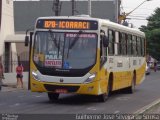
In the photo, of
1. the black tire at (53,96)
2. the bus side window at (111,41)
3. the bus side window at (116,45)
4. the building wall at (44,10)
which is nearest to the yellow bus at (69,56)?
the bus side window at (111,41)

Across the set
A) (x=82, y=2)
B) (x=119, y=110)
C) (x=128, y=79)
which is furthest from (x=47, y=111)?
(x=82, y=2)

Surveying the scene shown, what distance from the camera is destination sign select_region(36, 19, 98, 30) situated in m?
20.4

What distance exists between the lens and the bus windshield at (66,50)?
20078 mm

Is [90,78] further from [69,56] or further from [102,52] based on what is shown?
[102,52]

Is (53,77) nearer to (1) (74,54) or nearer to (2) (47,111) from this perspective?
(1) (74,54)

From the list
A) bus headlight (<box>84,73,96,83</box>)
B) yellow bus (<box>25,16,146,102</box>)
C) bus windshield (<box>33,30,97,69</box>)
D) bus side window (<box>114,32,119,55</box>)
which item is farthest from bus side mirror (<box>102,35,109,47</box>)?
bus side window (<box>114,32,119,55</box>)

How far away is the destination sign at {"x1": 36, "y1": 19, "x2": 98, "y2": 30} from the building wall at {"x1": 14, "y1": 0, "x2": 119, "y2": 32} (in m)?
59.1

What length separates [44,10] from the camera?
268ft

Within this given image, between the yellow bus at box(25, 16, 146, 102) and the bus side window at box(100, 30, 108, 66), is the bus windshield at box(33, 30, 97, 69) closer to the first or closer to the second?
the yellow bus at box(25, 16, 146, 102)

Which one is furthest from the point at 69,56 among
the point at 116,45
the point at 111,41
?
the point at 116,45

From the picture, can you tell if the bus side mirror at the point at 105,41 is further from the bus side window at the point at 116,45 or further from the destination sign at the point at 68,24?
the bus side window at the point at 116,45

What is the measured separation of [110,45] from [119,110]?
14.7 feet

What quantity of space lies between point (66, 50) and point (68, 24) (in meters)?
0.97

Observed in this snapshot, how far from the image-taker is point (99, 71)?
20.2 metres
